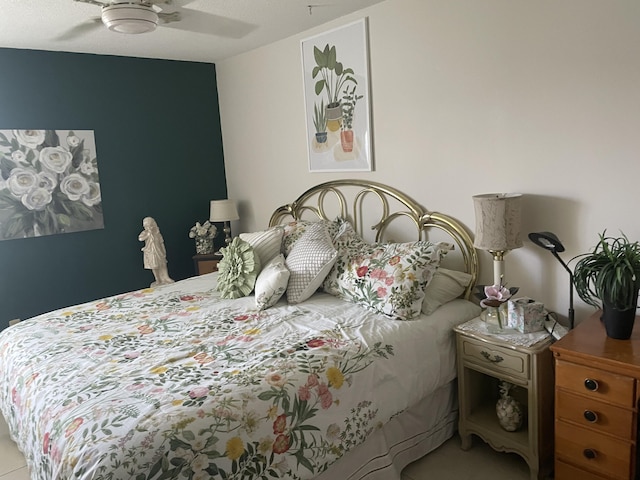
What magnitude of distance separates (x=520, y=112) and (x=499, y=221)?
1.90 feet

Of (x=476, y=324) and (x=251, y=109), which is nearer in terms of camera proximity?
(x=476, y=324)

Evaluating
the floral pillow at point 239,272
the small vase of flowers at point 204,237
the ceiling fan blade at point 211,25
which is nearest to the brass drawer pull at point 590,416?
the floral pillow at point 239,272

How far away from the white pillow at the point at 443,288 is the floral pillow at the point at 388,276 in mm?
92

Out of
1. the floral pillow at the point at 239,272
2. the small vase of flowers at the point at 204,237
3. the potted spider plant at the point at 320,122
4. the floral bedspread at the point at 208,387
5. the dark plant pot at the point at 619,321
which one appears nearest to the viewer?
the floral bedspread at the point at 208,387

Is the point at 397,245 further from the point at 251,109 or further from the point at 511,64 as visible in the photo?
the point at 251,109

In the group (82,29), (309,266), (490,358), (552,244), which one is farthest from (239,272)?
(82,29)

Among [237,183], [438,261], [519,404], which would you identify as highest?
[237,183]

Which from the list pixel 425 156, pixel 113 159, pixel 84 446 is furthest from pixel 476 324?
pixel 113 159

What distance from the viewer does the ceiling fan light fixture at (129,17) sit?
2490 mm

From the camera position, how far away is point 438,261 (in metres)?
2.55

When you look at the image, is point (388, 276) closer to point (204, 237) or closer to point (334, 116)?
point (334, 116)

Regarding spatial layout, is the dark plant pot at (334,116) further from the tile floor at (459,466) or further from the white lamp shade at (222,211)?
the tile floor at (459,466)

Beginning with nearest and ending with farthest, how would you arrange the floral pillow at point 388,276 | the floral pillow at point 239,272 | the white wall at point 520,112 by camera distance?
Answer: the white wall at point 520,112
the floral pillow at point 388,276
the floral pillow at point 239,272

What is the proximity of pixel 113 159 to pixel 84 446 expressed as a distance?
9.39 feet
